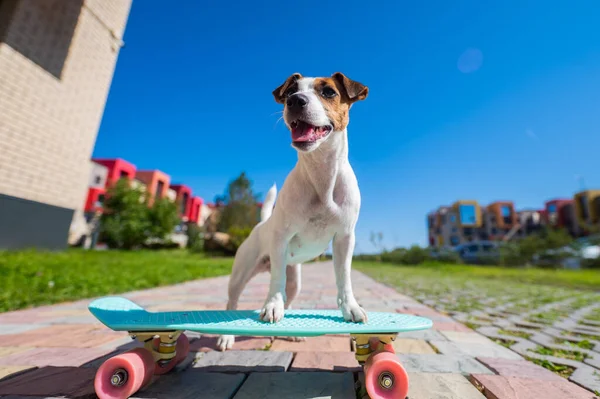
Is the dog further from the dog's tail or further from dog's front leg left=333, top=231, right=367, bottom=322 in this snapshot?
the dog's tail

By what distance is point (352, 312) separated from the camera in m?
1.46

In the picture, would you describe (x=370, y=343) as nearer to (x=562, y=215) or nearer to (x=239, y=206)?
(x=239, y=206)

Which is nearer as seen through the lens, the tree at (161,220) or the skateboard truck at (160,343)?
the skateboard truck at (160,343)

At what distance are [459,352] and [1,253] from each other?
8.39 metres

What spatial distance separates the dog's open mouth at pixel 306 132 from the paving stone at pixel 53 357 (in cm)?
168

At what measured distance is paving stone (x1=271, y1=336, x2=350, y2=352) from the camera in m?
1.88

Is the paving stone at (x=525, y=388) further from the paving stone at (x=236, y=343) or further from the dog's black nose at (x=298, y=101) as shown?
the dog's black nose at (x=298, y=101)

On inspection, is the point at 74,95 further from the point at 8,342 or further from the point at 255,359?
the point at 255,359

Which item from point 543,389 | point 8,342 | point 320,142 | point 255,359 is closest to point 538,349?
point 543,389

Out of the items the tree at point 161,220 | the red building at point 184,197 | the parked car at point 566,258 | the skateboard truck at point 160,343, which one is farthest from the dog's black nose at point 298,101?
the red building at point 184,197

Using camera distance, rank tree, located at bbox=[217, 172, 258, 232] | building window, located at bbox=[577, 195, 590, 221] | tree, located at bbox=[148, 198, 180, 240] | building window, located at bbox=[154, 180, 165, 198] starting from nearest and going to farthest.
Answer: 1. tree, located at bbox=[148, 198, 180, 240]
2. tree, located at bbox=[217, 172, 258, 232]
3. building window, located at bbox=[577, 195, 590, 221]
4. building window, located at bbox=[154, 180, 165, 198]

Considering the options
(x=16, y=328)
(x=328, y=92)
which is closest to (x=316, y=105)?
(x=328, y=92)

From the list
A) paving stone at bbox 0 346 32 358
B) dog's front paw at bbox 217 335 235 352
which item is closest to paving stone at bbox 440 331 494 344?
dog's front paw at bbox 217 335 235 352

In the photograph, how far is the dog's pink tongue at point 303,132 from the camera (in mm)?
1428
